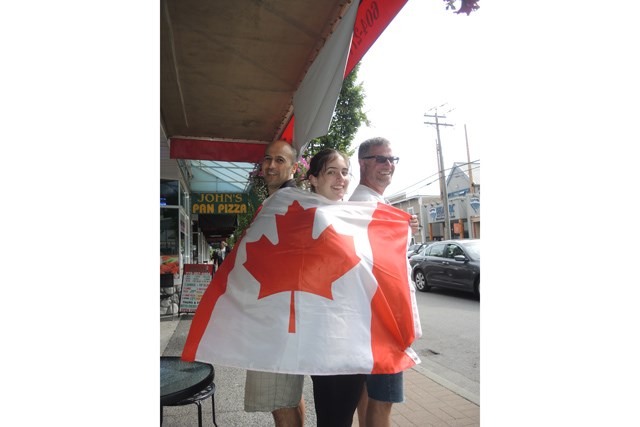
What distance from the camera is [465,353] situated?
18.1 ft

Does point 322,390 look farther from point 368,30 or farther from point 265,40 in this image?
point 265,40

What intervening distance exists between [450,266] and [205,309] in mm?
9515

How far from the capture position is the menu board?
6.91 meters

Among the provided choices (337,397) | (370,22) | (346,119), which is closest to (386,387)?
(337,397)

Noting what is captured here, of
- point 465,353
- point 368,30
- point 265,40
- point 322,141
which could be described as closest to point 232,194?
point 322,141

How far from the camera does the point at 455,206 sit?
3369cm

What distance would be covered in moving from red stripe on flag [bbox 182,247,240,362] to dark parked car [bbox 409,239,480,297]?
8534 millimetres

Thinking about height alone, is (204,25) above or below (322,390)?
above

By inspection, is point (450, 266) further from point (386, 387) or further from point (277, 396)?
point (277, 396)

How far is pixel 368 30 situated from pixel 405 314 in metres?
1.48

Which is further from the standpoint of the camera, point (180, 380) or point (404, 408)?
point (404, 408)

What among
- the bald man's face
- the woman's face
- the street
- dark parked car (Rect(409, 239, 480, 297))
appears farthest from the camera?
dark parked car (Rect(409, 239, 480, 297))

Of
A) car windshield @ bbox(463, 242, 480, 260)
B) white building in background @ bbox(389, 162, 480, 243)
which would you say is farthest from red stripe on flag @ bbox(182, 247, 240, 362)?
white building in background @ bbox(389, 162, 480, 243)

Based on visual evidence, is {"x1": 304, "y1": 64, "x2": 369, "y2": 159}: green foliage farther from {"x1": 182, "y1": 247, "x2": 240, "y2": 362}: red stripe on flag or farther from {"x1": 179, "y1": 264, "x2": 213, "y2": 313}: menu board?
{"x1": 182, "y1": 247, "x2": 240, "y2": 362}: red stripe on flag
